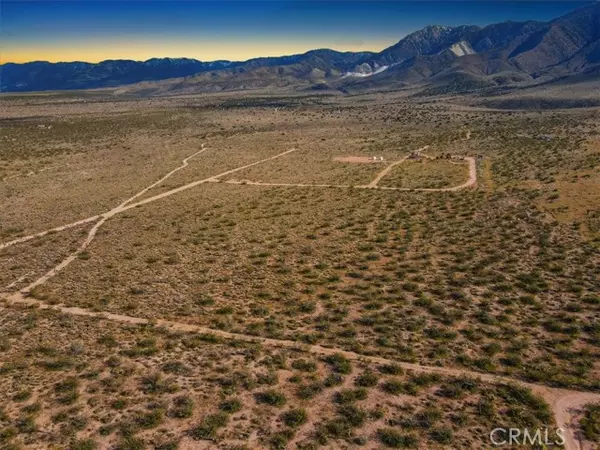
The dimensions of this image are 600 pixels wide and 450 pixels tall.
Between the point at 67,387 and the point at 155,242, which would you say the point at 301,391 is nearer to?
the point at 67,387

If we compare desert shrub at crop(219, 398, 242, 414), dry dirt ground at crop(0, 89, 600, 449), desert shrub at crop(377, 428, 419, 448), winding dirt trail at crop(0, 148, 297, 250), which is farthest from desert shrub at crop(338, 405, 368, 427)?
winding dirt trail at crop(0, 148, 297, 250)

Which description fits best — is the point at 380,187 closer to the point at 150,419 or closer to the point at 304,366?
the point at 304,366

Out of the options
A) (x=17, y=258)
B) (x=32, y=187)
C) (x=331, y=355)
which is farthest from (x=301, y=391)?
(x=32, y=187)

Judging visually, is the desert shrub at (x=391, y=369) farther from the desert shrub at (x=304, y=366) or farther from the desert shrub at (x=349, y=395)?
the desert shrub at (x=304, y=366)

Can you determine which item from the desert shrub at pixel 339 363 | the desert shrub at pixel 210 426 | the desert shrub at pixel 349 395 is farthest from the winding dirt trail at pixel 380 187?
the desert shrub at pixel 210 426
